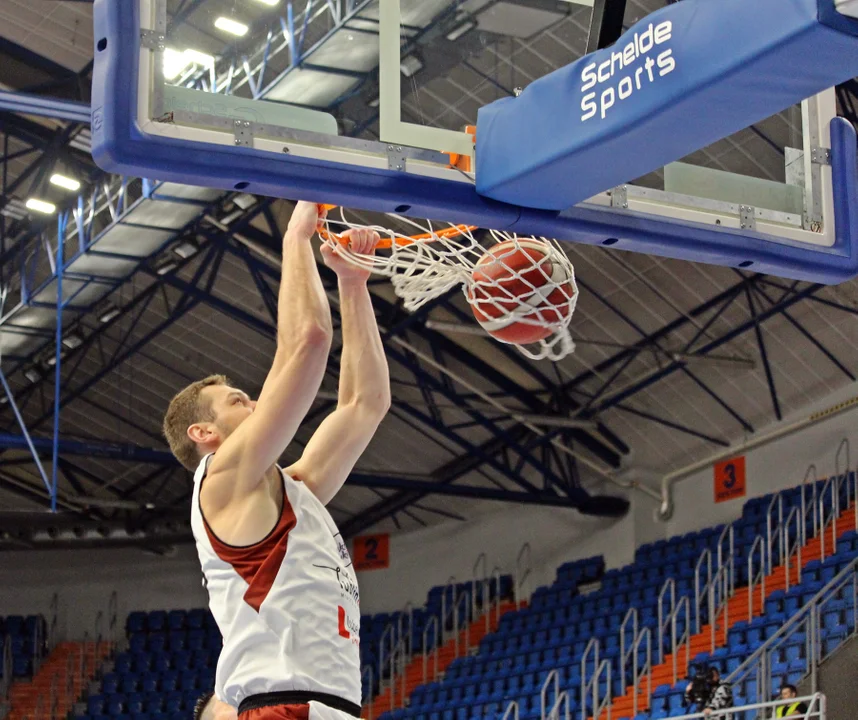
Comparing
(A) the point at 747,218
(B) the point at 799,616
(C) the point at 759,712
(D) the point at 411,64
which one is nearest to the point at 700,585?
(B) the point at 799,616

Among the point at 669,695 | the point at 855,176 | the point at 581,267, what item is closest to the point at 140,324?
the point at 581,267

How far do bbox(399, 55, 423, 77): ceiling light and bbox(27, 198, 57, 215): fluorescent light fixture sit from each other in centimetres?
1525

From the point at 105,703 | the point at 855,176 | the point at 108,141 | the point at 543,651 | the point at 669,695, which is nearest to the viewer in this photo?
the point at 108,141

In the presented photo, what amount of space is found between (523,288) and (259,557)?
207 centimetres

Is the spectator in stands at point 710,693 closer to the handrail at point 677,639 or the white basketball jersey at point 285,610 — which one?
the handrail at point 677,639

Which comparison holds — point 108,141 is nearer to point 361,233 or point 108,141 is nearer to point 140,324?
point 361,233

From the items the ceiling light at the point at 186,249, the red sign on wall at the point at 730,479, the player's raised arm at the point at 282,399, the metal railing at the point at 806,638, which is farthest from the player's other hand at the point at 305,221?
the red sign on wall at the point at 730,479

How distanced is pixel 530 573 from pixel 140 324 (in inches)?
328

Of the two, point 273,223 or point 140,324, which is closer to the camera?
point 273,223

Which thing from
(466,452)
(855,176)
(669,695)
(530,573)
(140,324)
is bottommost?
A: (669,695)

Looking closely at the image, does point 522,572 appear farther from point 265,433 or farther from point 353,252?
point 265,433

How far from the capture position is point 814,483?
1936cm

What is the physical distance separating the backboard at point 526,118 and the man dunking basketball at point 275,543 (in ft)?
3.21

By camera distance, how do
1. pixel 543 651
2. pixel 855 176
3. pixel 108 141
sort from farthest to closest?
pixel 543 651, pixel 855 176, pixel 108 141
